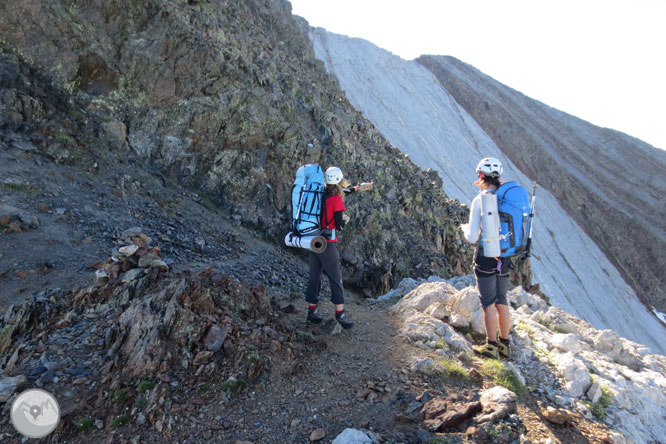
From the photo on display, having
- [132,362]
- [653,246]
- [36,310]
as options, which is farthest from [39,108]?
[653,246]

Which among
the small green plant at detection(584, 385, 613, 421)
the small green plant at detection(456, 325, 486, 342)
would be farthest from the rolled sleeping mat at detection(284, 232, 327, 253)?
the small green plant at detection(584, 385, 613, 421)

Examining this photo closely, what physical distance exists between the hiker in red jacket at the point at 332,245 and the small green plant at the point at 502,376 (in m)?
2.01

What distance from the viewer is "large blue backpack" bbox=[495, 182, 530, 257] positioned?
16.3ft

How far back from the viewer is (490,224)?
5004 millimetres

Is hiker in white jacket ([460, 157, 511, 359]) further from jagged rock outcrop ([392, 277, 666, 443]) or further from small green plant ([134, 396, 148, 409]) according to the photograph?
small green plant ([134, 396, 148, 409])

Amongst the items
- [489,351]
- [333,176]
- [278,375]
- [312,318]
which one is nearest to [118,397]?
[278,375]

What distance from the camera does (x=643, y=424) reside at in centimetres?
462

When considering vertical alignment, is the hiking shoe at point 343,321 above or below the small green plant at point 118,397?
above

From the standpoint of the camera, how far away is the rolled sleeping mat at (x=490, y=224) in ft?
16.3

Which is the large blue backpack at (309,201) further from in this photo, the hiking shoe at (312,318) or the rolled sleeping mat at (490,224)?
the rolled sleeping mat at (490,224)

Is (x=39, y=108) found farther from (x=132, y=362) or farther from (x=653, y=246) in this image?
(x=653, y=246)

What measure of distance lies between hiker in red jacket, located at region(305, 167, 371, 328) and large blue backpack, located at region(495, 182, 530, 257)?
2.05 meters

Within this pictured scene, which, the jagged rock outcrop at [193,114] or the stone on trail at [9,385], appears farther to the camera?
the jagged rock outcrop at [193,114]

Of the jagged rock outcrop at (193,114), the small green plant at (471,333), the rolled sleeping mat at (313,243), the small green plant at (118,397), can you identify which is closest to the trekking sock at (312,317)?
the rolled sleeping mat at (313,243)
